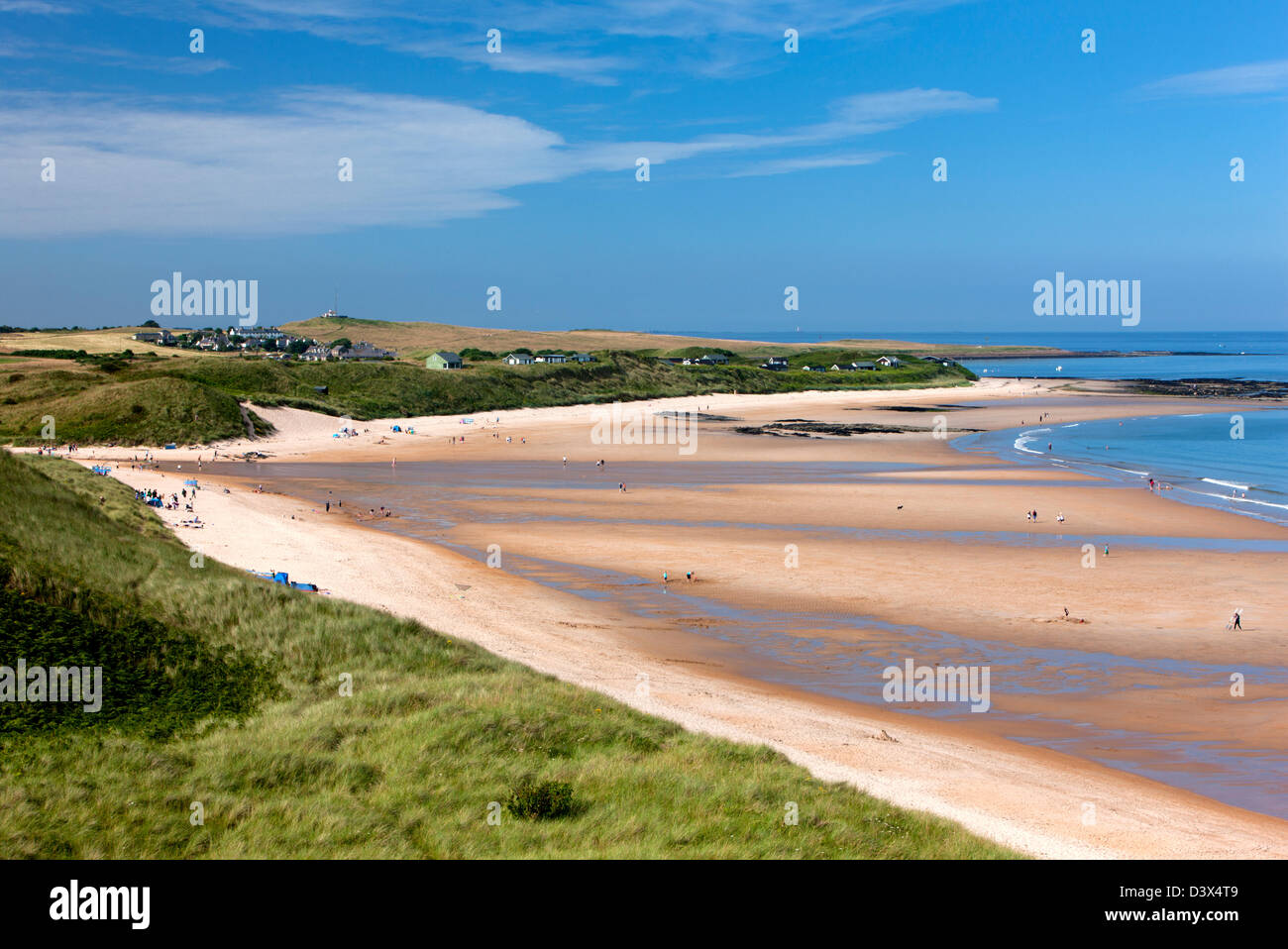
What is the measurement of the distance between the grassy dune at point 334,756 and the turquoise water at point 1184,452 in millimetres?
37293

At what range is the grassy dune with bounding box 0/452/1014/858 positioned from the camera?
38.0ft

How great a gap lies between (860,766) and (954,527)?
2584cm

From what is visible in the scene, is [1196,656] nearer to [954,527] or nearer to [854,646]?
[854,646]

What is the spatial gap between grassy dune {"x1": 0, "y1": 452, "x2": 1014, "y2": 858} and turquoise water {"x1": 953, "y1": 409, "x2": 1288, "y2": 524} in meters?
37.3

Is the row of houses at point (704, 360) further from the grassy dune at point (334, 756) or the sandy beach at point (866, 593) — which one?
the grassy dune at point (334, 756)

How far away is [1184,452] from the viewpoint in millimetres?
68750

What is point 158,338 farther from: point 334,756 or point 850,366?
point 334,756

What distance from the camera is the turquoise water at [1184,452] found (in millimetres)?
50250

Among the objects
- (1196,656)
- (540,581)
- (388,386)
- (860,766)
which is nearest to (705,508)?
(540,581)

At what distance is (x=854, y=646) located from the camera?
24719 mm

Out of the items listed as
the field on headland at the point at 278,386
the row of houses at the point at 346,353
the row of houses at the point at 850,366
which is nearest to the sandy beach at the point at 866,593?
the field on headland at the point at 278,386

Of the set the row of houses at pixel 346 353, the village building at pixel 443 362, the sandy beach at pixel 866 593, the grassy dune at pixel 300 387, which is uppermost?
the row of houses at pixel 346 353
